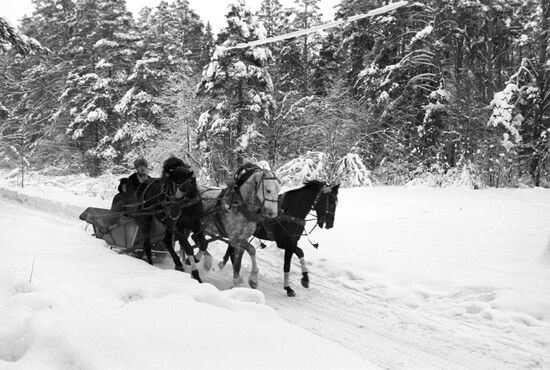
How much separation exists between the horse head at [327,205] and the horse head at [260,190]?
956 mm

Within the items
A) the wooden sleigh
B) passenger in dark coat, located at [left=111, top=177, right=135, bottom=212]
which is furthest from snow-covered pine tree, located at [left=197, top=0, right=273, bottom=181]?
the wooden sleigh

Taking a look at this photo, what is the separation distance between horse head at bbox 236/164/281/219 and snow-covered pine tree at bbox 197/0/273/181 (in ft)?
46.5

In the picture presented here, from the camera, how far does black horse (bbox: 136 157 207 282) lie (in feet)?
23.5

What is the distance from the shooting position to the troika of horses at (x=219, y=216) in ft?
23.5

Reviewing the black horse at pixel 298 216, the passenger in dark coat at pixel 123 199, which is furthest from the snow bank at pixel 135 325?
the passenger in dark coat at pixel 123 199

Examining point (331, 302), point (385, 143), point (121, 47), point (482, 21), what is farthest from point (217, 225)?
point (121, 47)

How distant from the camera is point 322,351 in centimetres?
375

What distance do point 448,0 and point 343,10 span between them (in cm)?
1168

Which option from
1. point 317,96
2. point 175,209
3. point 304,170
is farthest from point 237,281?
point 317,96

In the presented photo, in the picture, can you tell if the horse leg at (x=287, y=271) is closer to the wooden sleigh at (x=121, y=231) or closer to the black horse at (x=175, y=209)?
the black horse at (x=175, y=209)

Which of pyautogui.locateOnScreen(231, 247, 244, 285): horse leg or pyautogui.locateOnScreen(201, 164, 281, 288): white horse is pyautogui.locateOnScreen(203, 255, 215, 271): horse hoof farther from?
pyautogui.locateOnScreen(231, 247, 244, 285): horse leg

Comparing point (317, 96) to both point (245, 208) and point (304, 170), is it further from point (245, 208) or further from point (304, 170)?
point (245, 208)

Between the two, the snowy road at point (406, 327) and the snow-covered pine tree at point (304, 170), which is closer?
the snowy road at point (406, 327)

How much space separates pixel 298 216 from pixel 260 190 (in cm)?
106
